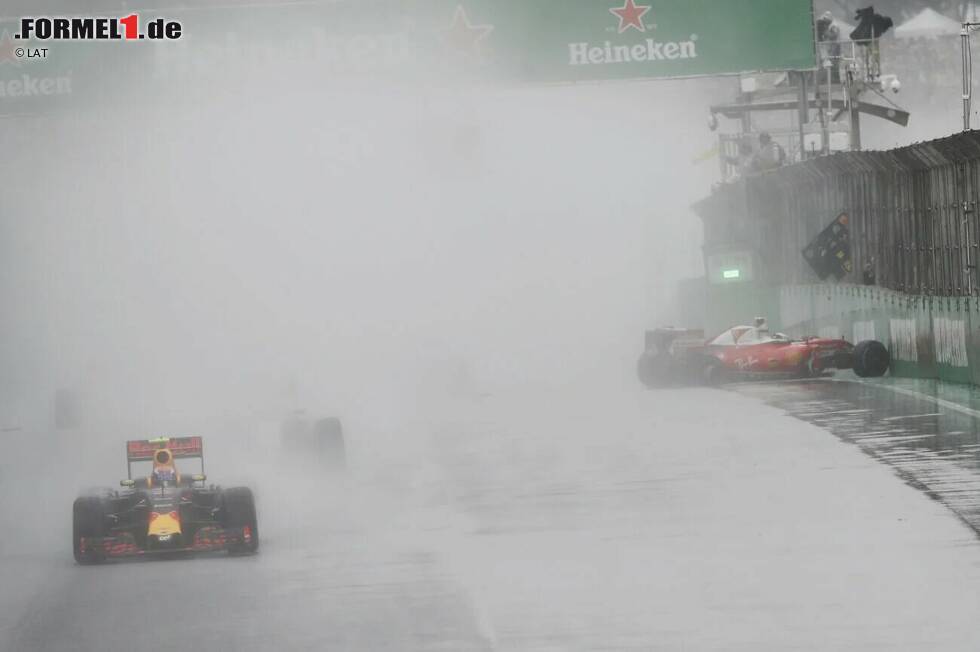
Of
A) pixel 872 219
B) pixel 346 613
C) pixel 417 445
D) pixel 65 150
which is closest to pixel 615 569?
pixel 346 613

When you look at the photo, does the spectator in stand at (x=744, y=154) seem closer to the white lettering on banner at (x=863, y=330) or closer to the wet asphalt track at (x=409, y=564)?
the white lettering on banner at (x=863, y=330)

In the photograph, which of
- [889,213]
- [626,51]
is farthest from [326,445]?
[889,213]

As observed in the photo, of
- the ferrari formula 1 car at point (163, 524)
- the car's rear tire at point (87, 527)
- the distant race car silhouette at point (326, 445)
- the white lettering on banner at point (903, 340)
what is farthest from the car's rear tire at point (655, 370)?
the car's rear tire at point (87, 527)

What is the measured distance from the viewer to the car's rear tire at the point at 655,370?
1331 inches

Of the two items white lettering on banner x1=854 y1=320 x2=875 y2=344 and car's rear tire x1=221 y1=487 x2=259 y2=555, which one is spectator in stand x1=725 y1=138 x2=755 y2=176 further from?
car's rear tire x1=221 y1=487 x2=259 y2=555

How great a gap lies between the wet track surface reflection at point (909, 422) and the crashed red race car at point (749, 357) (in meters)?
0.31

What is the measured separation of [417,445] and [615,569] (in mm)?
11631

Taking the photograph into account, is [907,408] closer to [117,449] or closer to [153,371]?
[117,449]

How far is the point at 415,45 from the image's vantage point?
33.0 m

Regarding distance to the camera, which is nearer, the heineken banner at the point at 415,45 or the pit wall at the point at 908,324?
the pit wall at the point at 908,324

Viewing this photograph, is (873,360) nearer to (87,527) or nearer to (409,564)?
(409,564)

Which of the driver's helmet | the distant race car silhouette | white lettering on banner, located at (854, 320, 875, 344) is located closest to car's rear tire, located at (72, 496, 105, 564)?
the driver's helmet

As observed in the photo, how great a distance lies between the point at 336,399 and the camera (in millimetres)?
36969

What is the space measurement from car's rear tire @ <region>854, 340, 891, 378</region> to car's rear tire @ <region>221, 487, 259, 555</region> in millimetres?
18207
